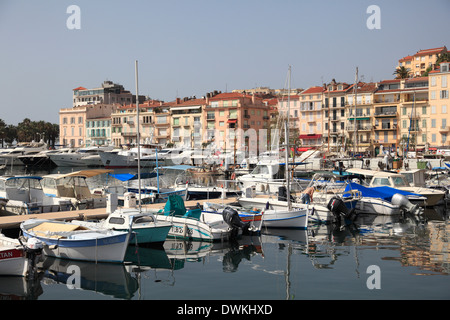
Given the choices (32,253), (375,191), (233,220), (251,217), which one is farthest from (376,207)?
(32,253)

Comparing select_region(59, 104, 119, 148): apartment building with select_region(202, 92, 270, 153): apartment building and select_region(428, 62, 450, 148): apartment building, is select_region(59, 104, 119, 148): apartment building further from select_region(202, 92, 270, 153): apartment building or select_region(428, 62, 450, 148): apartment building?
select_region(428, 62, 450, 148): apartment building

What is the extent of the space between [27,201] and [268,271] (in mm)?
14950

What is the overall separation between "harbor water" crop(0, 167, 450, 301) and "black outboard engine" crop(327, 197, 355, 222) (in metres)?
2.68

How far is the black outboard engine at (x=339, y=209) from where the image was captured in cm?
2443

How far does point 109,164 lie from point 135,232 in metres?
60.1

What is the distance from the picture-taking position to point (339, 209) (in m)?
24.5

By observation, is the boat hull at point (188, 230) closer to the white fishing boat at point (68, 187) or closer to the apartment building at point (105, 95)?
the white fishing boat at point (68, 187)

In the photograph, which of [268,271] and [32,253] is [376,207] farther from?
[32,253]

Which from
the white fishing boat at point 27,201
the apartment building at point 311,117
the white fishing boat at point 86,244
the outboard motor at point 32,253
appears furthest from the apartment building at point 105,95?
the outboard motor at point 32,253

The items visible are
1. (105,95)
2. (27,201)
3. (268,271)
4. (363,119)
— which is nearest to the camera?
(268,271)

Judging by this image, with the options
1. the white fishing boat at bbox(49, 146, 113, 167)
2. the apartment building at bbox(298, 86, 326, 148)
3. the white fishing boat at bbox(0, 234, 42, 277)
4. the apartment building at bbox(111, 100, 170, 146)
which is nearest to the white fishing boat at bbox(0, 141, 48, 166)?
the white fishing boat at bbox(49, 146, 113, 167)

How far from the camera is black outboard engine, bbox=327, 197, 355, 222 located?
2443cm
